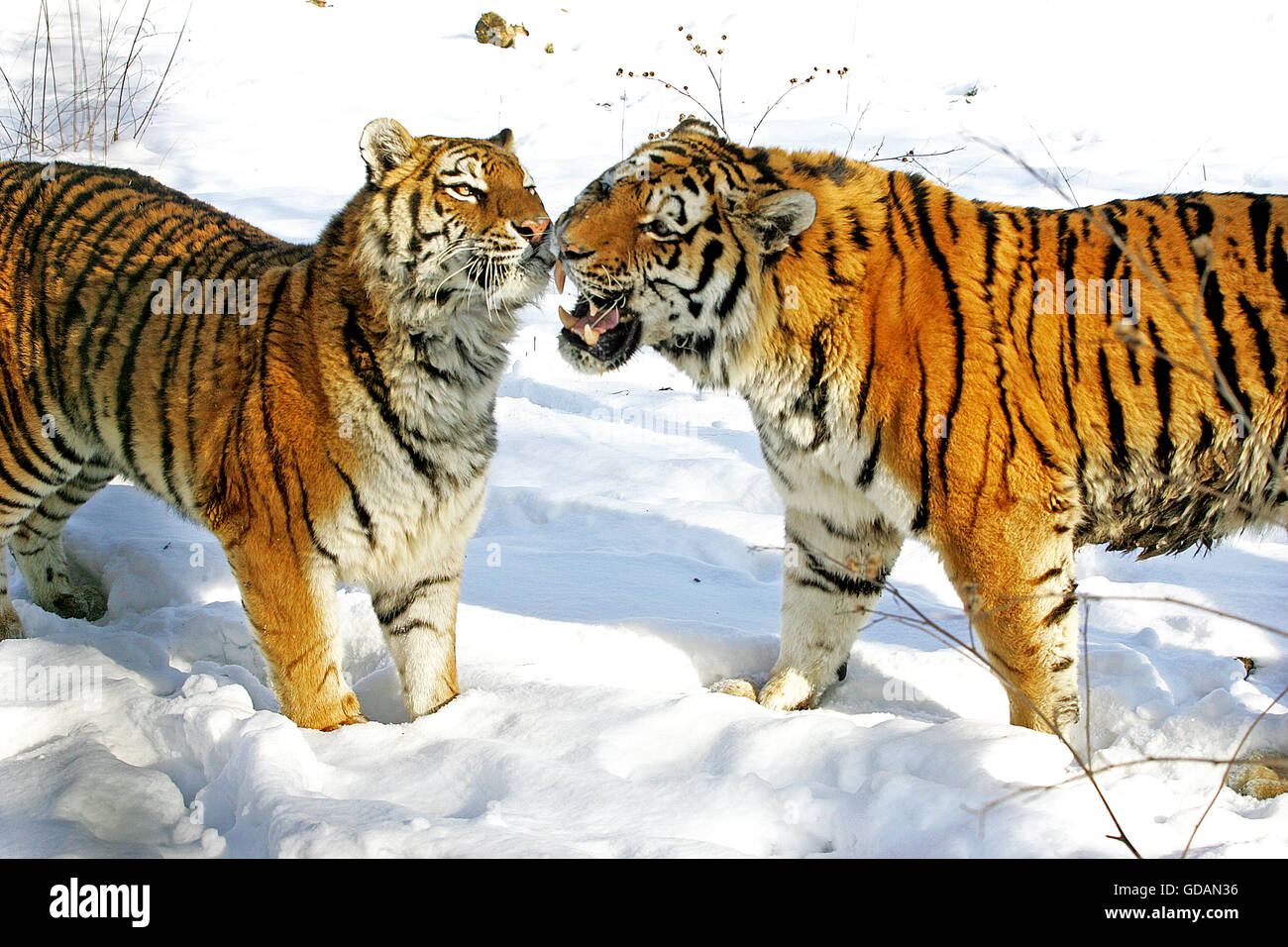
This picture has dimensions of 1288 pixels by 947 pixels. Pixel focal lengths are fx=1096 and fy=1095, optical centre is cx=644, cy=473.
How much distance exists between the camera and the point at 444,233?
2.83m

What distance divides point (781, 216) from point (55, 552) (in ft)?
9.45

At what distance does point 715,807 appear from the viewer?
223 cm

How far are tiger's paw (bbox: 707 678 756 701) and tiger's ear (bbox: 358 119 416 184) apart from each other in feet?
5.79

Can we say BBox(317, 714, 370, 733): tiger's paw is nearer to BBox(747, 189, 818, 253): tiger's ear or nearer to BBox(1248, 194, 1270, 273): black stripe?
BBox(747, 189, 818, 253): tiger's ear

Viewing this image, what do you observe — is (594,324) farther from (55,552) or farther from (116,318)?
(55,552)

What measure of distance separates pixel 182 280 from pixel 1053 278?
8.08ft

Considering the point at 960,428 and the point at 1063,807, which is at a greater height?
the point at 960,428

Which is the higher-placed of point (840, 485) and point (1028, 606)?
point (840, 485)

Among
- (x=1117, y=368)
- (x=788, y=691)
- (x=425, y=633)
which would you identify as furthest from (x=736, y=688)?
(x=1117, y=368)

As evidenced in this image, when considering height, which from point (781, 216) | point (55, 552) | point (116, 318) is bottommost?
point (55, 552)

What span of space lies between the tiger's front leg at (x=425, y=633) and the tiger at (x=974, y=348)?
732 millimetres

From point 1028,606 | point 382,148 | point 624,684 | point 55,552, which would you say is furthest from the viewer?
point 55,552
